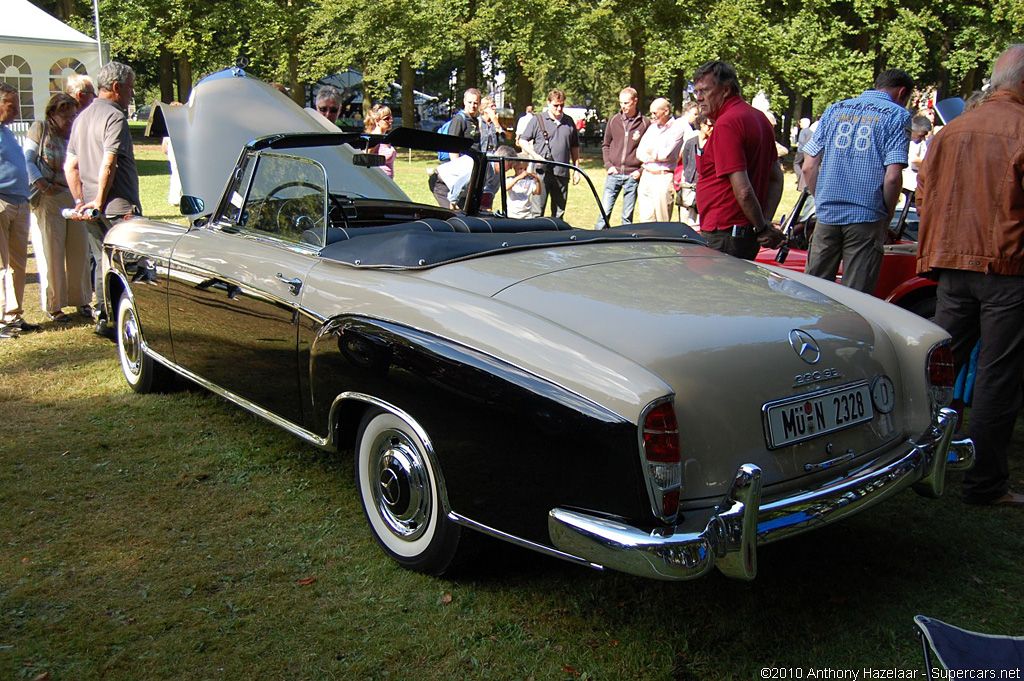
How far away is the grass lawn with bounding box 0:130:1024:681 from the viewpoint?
273cm

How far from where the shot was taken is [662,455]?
97.9 inches

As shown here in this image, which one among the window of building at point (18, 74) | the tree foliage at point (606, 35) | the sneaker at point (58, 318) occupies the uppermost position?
the tree foliage at point (606, 35)

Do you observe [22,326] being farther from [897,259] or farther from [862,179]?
[897,259]

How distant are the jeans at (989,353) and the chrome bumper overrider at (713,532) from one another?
1.45 m

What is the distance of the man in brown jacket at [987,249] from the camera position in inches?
144

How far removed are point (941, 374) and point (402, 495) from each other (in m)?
2.02

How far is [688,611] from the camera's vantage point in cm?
301

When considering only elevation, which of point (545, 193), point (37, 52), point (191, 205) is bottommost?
point (191, 205)

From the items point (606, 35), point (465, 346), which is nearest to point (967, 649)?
point (465, 346)

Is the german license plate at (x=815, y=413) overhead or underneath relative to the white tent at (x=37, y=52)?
underneath

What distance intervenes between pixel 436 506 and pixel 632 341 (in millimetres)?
896

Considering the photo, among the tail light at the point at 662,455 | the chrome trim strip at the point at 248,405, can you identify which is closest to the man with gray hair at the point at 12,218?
the chrome trim strip at the point at 248,405

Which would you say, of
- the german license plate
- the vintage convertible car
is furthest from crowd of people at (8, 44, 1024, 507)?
the german license plate

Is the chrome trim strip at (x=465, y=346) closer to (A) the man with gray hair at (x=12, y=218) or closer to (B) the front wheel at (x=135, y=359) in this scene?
(B) the front wheel at (x=135, y=359)
